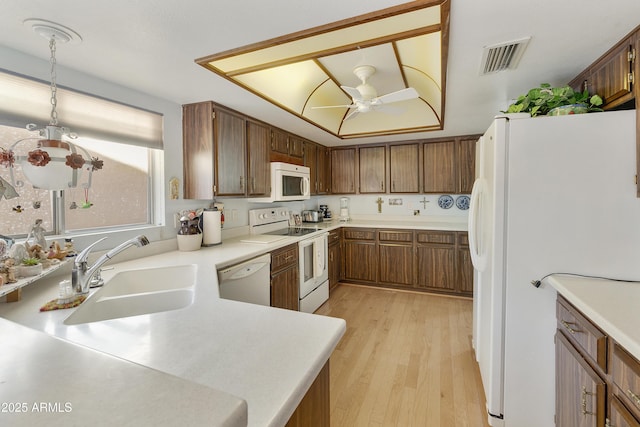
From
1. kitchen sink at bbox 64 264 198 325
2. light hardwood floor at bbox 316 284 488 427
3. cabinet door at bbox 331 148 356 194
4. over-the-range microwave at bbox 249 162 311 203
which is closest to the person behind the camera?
kitchen sink at bbox 64 264 198 325

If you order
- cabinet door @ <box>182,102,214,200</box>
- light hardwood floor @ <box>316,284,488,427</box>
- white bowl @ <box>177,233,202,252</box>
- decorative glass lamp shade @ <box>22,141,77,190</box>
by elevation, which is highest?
cabinet door @ <box>182,102,214,200</box>

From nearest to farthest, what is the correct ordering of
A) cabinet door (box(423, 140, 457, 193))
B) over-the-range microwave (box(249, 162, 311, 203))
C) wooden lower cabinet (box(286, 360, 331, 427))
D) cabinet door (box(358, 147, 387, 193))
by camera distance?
wooden lower cabinet (box(286, 360, 331, 427))
over-the-range microwave (box(249, 162, 311, 203))
cabinet door (box(423, 140, 457, 193))
cabinet door (box(358, 147, 387, 193))

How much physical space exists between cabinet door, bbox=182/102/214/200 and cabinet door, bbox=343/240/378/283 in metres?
2.30

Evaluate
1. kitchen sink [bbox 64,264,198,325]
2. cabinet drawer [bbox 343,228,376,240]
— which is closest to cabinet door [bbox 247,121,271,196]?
kitchen sink [bbox 64,264,198,325]

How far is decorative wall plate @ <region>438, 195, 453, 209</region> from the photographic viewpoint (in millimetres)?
4033

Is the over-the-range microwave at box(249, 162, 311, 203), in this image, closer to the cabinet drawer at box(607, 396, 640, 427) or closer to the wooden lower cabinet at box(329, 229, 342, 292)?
the wooden lower cabinet at box(329, 229, 342, 292)

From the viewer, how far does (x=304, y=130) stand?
3361 mm

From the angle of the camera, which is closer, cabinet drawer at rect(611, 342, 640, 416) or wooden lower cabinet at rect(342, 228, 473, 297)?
cabinet drawer at rect(611, 342, 640, 416)

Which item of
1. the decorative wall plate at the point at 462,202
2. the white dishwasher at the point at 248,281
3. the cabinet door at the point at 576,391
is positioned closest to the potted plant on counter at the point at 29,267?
the white dishwasher at the point at 248,281

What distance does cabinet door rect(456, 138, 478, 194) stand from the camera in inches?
145

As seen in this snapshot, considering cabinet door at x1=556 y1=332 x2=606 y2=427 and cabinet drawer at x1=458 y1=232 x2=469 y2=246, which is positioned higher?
cabinet drawer at x1=458 y1=232 x2=469 y2=246

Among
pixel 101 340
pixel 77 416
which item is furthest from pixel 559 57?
pixel 101 340

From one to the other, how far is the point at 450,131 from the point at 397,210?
1390 millimetres

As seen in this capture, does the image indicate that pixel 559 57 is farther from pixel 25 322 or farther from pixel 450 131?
pixel 25 322
